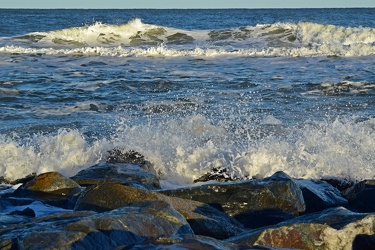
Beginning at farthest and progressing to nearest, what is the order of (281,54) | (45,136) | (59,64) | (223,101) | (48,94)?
(281,54) → (59,64) → (48,94) → (223,101) → (45,136)

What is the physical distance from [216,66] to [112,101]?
5.45 metres

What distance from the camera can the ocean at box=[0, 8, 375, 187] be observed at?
7.20m

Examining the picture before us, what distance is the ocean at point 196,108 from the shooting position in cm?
720

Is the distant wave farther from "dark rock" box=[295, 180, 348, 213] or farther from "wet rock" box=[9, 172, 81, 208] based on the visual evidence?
"wet rock" box=[9, 172, 81, 208]

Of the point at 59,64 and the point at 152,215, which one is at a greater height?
the point at 152,215

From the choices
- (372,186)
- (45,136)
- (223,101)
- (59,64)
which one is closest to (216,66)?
(59,64)

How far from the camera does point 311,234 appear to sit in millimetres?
3744

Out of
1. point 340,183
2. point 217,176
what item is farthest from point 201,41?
point 340,183

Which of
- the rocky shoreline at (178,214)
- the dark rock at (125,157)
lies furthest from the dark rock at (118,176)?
the dark rock at (125,157)

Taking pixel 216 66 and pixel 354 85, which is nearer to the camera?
pixel 354 85

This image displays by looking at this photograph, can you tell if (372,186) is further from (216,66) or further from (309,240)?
(216,66)

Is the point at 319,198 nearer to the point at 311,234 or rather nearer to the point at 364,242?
the point at 364,242

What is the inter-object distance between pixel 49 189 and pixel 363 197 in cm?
254

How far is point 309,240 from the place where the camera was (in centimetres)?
372
